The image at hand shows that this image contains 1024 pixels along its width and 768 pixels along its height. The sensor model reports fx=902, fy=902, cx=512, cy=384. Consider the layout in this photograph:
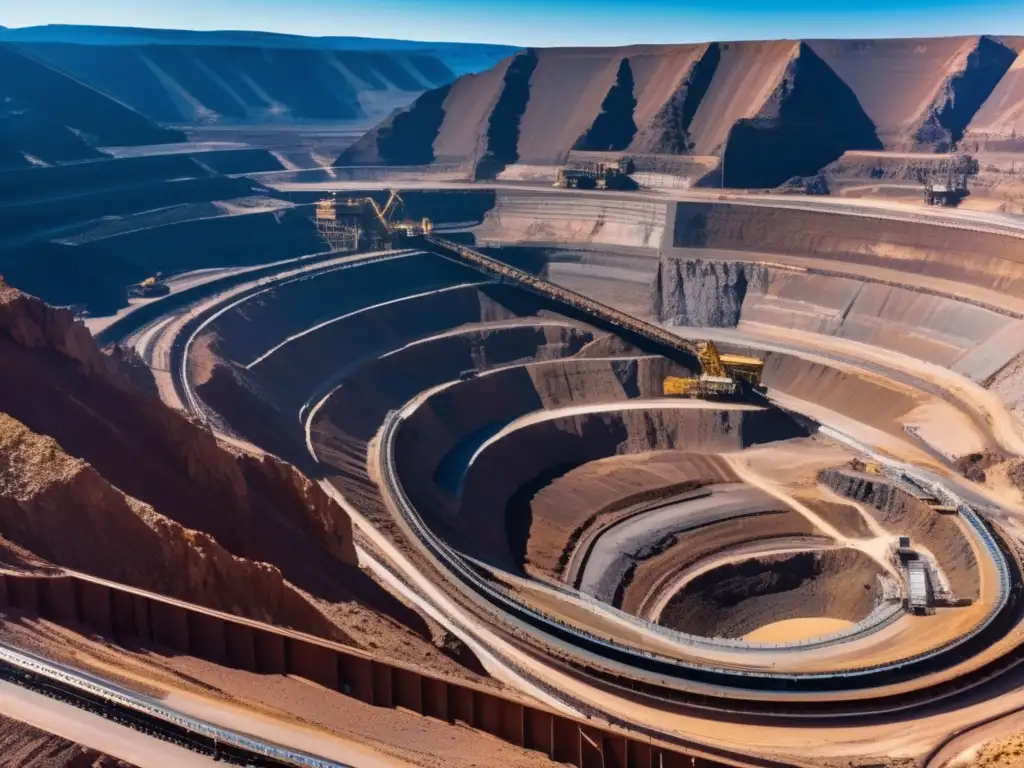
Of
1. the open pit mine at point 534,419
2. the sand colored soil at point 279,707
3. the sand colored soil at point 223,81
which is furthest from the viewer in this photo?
the sand colored soil at point 223,81

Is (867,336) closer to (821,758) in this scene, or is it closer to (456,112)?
(821,758)

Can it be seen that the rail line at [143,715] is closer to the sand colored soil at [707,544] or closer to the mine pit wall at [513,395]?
the sand colored soil at [707,544]

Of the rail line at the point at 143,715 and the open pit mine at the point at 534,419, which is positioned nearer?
the rail line at the point at 143,715

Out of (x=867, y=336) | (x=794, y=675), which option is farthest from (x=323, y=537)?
(x=867, y=336)

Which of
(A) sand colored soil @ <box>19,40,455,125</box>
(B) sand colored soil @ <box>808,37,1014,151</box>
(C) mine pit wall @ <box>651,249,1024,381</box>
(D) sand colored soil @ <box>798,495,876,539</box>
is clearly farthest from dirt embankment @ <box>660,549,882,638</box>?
(A) sand colored soil @ <box>19,40,455,125</box>

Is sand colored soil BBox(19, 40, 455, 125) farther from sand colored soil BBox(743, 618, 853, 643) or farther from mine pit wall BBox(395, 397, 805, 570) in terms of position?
sand colored soil BBox(743, 618, 853, 643)

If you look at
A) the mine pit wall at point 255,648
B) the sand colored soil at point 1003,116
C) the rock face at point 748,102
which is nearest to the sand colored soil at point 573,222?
the rock face at point 748,102
